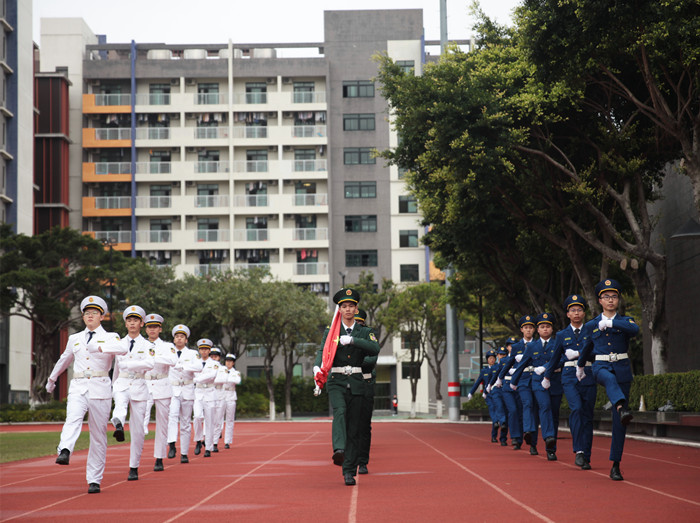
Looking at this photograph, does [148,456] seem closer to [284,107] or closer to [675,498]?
[675,498]

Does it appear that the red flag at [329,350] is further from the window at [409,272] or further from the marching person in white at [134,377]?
the window at [409,272]

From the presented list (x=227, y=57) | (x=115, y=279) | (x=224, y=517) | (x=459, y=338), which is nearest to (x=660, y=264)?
(x=224, y=517)

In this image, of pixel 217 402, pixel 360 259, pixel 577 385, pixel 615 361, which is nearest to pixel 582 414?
pixel 577 385

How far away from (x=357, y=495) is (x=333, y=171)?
65577 mm

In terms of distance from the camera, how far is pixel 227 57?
3049 inches

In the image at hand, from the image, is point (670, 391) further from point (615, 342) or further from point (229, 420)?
point (615, 342)

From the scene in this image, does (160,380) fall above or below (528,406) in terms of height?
above

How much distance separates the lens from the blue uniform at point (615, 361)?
1153cm

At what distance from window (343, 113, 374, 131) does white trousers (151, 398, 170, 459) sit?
6191 cm

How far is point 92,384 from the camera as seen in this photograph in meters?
11.8

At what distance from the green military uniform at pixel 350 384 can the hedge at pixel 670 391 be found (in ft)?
32.2

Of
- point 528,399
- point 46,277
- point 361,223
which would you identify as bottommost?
point 528,399

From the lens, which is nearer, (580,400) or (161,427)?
(580,400)

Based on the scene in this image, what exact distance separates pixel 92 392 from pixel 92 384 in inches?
3.7
